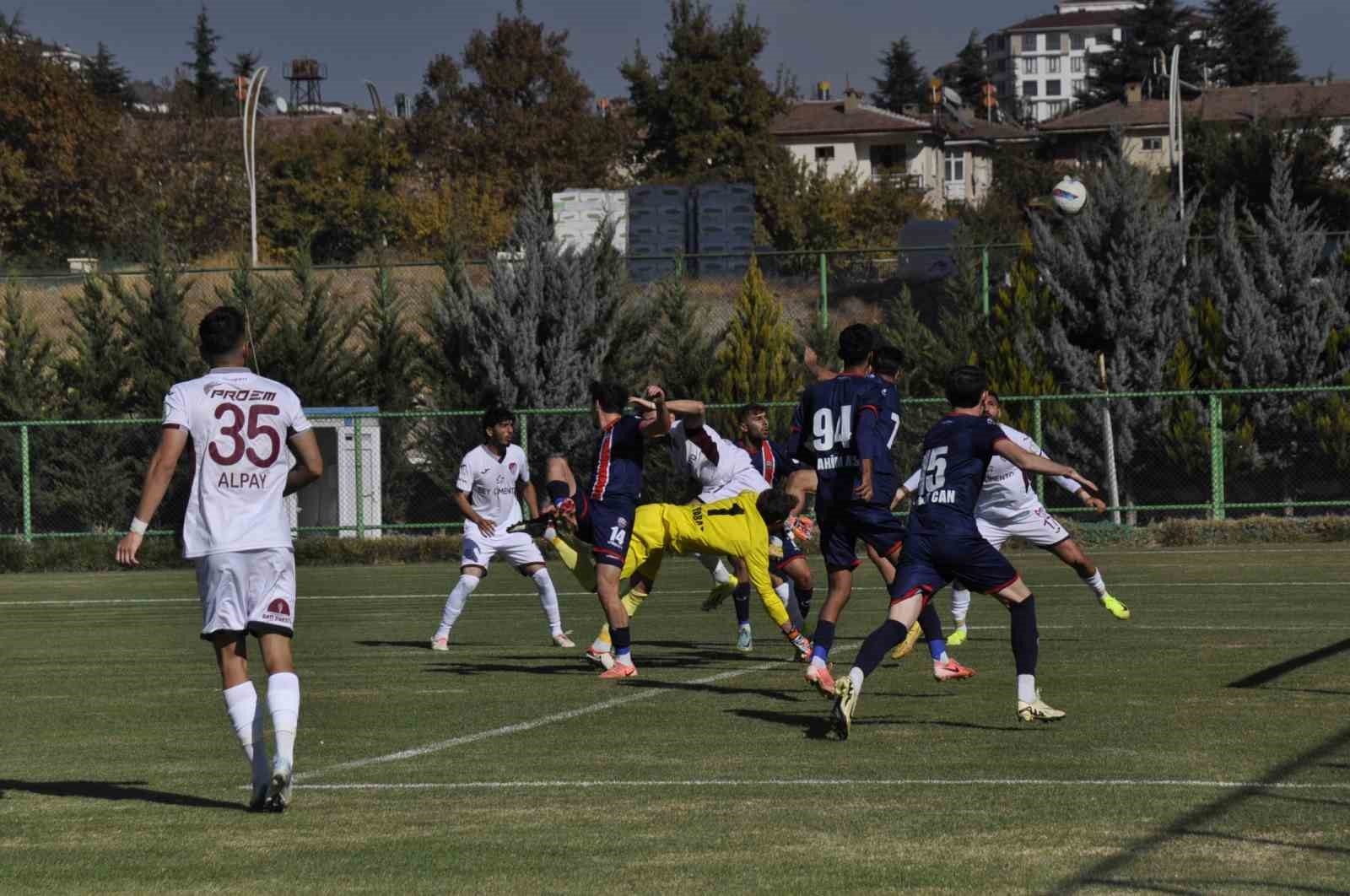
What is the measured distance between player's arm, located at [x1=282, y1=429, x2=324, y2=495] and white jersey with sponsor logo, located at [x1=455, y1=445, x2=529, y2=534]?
7.63 m

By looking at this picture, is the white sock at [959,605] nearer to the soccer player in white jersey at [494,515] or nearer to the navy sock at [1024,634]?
the soccer player in white jersey at [494,515]

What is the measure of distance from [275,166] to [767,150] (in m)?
20.8

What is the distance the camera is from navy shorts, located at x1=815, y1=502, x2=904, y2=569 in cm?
1180

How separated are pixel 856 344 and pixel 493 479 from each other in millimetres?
5212

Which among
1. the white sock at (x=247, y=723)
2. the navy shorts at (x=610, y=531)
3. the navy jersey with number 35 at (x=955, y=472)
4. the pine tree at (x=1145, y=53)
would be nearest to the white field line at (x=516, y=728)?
the white sock at (x=247, y=723)

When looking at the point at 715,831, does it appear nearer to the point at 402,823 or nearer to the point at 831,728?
the point at 402,823

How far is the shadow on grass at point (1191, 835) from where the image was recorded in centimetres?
608

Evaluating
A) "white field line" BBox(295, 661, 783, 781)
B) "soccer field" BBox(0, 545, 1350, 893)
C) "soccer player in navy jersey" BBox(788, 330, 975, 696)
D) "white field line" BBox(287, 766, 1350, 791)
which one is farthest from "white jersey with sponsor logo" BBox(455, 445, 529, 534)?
"white field line" BBox(287, 766, 1350, 791)

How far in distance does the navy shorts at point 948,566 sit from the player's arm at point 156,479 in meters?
4.00

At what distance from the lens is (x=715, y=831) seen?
722 centimetres

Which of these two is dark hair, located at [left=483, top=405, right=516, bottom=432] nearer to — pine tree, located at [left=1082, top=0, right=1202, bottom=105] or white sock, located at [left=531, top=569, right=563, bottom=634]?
white sock, located at [left=531, top=569, right=563, bottom=634]

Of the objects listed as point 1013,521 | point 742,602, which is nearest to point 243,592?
point 742,602

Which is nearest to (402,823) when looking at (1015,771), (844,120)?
(1015,771)

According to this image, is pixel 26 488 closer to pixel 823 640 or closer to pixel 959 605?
pixel 959 605
